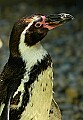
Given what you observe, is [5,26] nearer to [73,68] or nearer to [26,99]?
[73,68]

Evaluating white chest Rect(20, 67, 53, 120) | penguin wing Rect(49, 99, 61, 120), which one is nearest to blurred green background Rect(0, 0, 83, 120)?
penguin wing Rect(49, 99, 61, 120)

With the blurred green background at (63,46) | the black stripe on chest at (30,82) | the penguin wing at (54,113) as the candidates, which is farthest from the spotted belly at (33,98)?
the blurred green background at (63,46)

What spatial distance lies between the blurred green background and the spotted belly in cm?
161

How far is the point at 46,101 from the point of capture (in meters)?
2.41

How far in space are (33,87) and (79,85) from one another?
320 centimetres

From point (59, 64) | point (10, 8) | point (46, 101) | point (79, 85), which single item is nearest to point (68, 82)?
point (79, 85)

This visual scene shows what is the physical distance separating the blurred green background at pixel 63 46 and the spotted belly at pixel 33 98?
1.61 metres

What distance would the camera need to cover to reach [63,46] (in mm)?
7156

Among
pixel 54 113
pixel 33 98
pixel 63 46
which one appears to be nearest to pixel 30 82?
pixel 33 98

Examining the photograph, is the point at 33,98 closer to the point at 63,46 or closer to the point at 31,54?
the point at 31,54

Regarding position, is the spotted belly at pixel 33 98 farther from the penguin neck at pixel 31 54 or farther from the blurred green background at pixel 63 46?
the blurred green background at pixel 63 46

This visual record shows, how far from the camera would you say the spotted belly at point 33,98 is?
2303 millimetres

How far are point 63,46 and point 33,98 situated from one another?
4.85 metres

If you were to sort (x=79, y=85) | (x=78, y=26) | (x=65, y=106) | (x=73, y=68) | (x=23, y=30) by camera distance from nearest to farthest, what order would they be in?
(x=23, y=30) < (x=65, y=106) < (x=79, y=85) < (x=73, y=68) < (x=78, y=26)
